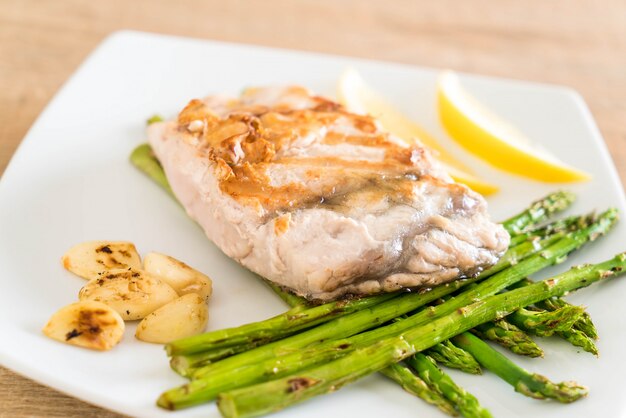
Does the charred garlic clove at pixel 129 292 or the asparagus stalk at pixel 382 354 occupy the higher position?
the charred garlic clove at pixel 129 292

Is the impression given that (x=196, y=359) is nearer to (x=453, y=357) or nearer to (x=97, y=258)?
(x=97, y=258)

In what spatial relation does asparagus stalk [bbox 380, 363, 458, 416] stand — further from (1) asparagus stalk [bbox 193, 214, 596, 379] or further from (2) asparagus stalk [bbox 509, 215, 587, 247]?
(2) asparagus stalk [bbox 509, 215, 587, 247]

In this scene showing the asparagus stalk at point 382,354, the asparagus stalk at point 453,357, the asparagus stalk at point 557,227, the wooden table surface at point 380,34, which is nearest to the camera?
the asparagus stalk at point 382,354

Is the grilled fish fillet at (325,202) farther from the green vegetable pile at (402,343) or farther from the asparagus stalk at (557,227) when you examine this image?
the asparagus stalk at (557,227)

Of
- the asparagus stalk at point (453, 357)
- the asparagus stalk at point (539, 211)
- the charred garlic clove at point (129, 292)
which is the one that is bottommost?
the asparagus stalk at point (453, 357)

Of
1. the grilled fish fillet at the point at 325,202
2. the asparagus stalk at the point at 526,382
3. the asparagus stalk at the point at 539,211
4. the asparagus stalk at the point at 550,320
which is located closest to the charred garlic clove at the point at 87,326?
the grilled fish fillet at the point at 325,202

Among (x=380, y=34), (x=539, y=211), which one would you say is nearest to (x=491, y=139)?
(x=539, y=211)

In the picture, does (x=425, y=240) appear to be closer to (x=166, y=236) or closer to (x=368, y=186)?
(x=368, y=186)
